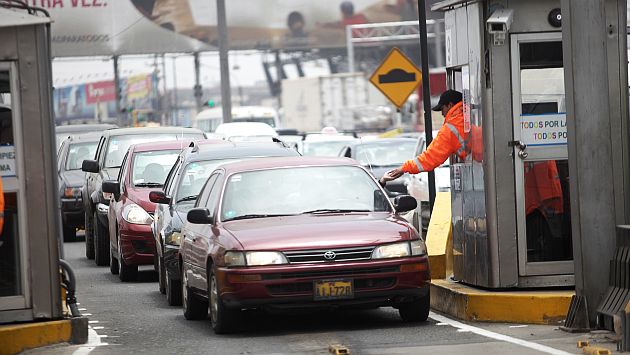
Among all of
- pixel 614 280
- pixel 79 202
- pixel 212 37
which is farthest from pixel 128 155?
pixel 212 37

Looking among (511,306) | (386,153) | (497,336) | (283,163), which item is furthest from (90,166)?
(497,336)

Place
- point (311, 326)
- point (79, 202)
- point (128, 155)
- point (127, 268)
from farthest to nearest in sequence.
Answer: point (79, 202) → point (128, 155) → point (127, 268) → point (311, 326)

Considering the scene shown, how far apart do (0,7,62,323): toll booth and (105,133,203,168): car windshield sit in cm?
1019

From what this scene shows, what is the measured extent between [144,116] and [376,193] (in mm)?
84553

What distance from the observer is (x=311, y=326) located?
12438 millimetres

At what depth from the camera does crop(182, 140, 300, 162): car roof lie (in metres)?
16.5

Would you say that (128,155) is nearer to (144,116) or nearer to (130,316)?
(130,316)

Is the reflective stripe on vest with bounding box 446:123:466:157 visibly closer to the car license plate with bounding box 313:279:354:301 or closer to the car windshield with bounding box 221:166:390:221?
the car windshield with bounding box 221:166:390:221

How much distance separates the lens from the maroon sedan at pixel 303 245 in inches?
455

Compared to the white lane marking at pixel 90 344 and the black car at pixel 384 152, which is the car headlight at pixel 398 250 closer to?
the white lane marking at pixel 90 344

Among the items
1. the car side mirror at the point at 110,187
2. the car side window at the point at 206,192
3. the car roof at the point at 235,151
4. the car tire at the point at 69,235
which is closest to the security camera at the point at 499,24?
the car side window at the point at 206,192

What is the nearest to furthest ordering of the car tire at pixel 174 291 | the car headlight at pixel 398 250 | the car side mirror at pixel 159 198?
1. the car headlight at pixel 398 250
2. the car tire at pixel 174 291
3. the car side mirror at pixel 159 198

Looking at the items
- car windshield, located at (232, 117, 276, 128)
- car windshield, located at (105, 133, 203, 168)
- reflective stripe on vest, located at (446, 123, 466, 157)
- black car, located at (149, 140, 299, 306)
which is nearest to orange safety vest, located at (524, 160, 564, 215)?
reflective stripe on vest, located at (446, 123, 466, 157)

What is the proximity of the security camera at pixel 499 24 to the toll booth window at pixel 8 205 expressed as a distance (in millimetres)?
3820
